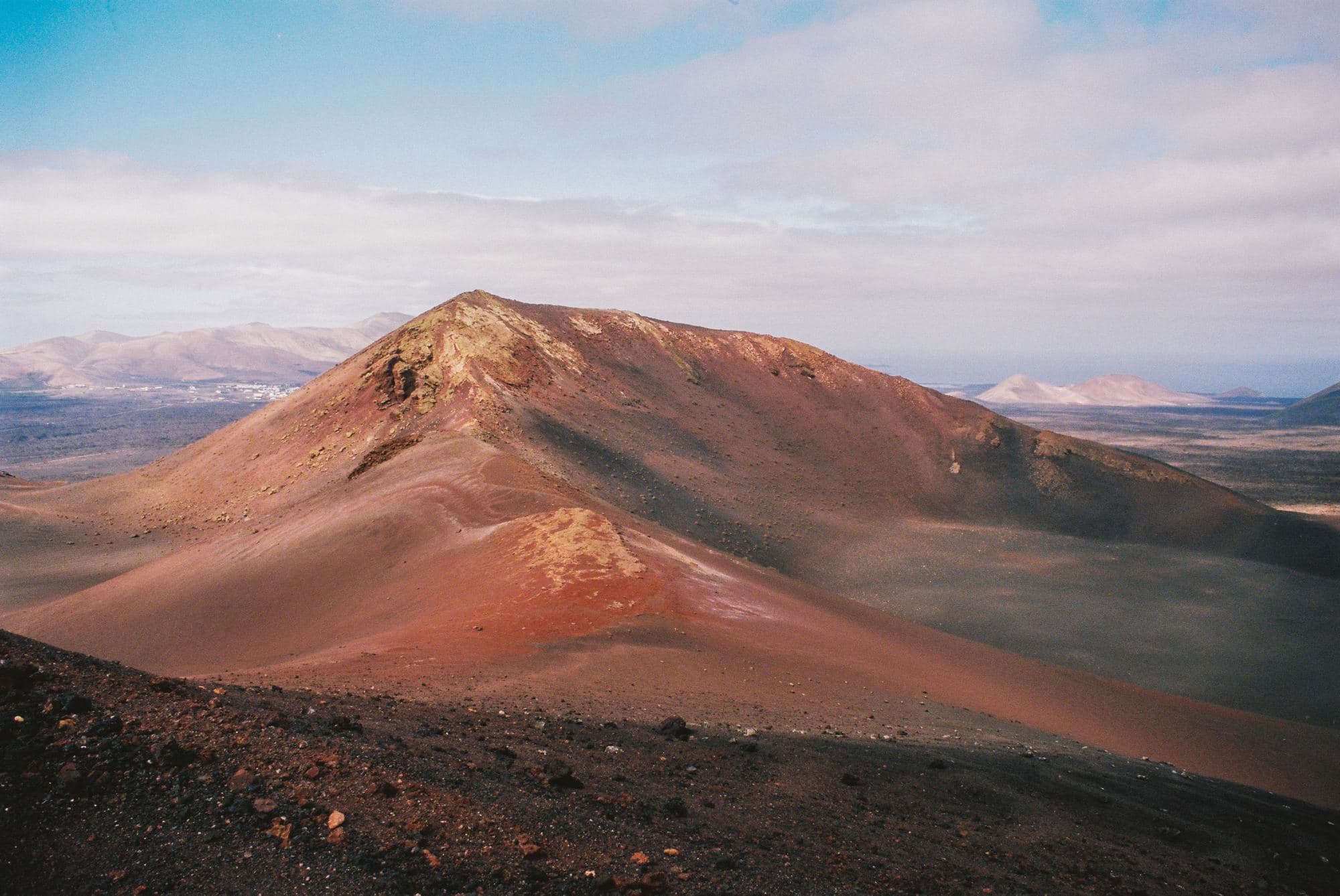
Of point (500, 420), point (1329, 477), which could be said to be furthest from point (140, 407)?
point (1329, 477)

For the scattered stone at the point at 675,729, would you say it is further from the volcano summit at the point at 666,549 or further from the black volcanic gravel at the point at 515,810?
the volcano summit at the point at 666,549

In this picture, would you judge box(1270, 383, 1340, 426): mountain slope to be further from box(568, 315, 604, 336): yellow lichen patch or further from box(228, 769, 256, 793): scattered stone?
box(228, 769, 256, 793): scattered stone

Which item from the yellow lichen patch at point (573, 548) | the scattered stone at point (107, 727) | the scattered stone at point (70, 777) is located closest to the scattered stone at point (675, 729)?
the scattered stone at point (107, 727)

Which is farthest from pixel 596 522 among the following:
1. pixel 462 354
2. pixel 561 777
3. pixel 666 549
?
pixel 462 354

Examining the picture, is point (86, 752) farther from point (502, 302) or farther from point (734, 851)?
point (502, 302)

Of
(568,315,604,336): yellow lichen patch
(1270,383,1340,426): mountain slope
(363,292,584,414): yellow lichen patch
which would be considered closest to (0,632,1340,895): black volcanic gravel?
(363,292,584,414): yellow lichen patch

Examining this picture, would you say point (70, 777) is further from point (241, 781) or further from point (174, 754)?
point (241, 781)
